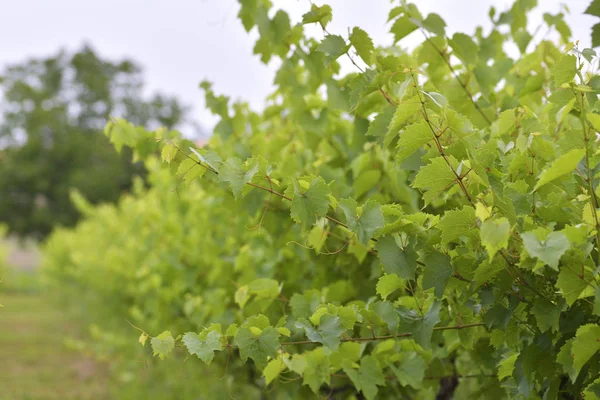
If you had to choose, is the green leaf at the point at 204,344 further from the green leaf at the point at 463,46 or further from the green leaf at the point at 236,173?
the green leaf at the point at 463,46

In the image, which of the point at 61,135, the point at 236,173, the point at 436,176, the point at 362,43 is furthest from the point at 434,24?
the point at 61,135

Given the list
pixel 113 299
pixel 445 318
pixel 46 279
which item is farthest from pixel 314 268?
pixel 46 279

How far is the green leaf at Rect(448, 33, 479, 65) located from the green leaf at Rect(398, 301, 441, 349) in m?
0.95

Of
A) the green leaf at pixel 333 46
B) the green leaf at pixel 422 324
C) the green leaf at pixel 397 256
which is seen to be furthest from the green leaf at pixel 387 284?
the green leaf at pixel 333 46

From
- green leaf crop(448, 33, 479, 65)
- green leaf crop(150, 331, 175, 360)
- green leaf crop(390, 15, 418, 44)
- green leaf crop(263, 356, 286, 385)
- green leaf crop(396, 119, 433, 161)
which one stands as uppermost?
green leaf crop(390, 15, 418, 44)

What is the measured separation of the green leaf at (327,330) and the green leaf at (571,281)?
1.56 feet

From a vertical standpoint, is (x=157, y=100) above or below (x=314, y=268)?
above

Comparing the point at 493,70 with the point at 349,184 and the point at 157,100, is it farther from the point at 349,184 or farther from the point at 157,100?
the point at 157,100

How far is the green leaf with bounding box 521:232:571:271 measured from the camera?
102cm

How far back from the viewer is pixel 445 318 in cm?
188

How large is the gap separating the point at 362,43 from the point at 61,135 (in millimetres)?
38861

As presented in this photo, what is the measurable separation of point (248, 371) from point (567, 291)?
3387mm

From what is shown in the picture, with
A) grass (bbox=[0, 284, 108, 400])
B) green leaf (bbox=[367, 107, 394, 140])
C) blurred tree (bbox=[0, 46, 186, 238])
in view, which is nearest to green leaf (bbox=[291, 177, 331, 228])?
green leaf (bbox=[367, 107, 394, 140])

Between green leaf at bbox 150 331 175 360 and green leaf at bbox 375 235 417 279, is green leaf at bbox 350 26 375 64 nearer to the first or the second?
green leaf at bbox 375 235 417 279
